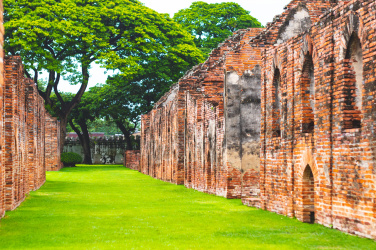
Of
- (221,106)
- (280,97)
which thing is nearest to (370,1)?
(280,97)

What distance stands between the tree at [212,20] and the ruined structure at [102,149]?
594 inches

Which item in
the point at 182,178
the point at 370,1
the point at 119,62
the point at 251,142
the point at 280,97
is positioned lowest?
the point at 182,178

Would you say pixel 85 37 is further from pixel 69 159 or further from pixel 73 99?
pixel 69 159

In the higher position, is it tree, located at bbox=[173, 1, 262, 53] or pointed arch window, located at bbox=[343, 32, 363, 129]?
tree, located at bbox=[173, 1, 262, 53]

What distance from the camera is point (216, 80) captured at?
2180 cm

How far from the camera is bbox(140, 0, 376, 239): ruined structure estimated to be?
8875mm

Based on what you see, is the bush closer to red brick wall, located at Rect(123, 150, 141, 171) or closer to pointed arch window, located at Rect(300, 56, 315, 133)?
red brick wall, located at Rect(123, 150, 141, 171)

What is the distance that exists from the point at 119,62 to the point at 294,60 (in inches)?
1069

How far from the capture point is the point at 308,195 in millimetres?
11102

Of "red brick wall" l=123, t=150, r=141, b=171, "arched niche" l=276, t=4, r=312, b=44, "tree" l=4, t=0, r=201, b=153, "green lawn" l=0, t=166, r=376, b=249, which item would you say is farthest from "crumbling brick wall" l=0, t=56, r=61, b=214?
"red brick wall" l=123, t=150, r=141, b=171

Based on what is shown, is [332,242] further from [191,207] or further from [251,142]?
[251,142]

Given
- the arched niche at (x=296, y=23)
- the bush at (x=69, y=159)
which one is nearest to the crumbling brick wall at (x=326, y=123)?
the arched niche at (x=296, y=23)

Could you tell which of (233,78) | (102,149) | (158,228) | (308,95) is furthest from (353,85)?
(102,149)

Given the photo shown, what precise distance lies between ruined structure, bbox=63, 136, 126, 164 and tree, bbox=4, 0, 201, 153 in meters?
15.7
